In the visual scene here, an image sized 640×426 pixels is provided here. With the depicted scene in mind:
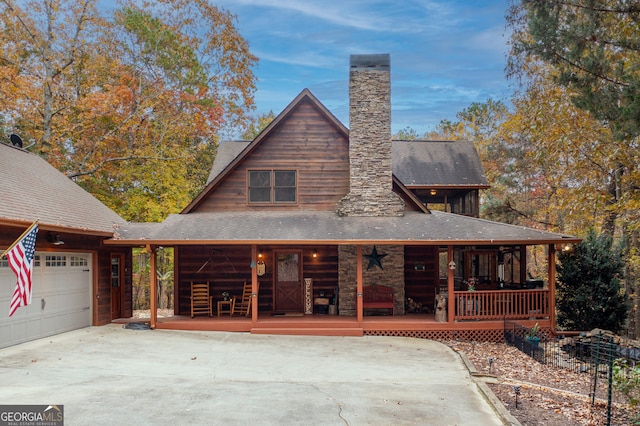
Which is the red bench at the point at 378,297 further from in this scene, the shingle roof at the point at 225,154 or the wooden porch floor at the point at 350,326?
the shingle roof at the point at 225,154

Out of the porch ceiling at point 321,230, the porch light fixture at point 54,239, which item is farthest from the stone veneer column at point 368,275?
the porch light fixture at point 54,239

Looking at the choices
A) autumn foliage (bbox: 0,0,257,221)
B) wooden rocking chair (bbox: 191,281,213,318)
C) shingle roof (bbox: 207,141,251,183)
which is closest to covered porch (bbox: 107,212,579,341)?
wooden rocking chair (bbox: 191,281,213,318)

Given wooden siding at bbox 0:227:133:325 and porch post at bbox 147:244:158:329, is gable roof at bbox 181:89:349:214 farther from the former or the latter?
wooden siding at bbox 0:227:133:325

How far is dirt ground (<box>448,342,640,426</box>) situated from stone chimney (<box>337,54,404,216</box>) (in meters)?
5.14

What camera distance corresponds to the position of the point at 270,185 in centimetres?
1579

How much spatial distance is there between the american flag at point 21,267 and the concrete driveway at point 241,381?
1.32 metres

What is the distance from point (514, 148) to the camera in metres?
28.1

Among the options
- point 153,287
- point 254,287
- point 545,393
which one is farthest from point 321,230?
point 545,393

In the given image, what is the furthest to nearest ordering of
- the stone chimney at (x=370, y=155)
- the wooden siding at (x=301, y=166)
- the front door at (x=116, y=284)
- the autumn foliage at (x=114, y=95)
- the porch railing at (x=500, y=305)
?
the autumn foliage at (x=114, y=95), the wooden siding at (x=301, y=166), the front door at (x=116, y=284), the stone chimney at (x=370, y=155), the porch railing at (x=500, y=305)

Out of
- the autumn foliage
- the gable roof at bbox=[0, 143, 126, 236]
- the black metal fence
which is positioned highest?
the autumn foliage

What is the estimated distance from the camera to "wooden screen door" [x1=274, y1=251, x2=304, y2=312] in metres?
15.5

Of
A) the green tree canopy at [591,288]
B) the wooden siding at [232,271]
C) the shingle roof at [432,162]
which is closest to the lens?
the green tree canopy at [591,288]

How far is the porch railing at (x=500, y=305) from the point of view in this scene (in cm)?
1366

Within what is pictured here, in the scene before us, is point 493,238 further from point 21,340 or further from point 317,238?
point 21,340
